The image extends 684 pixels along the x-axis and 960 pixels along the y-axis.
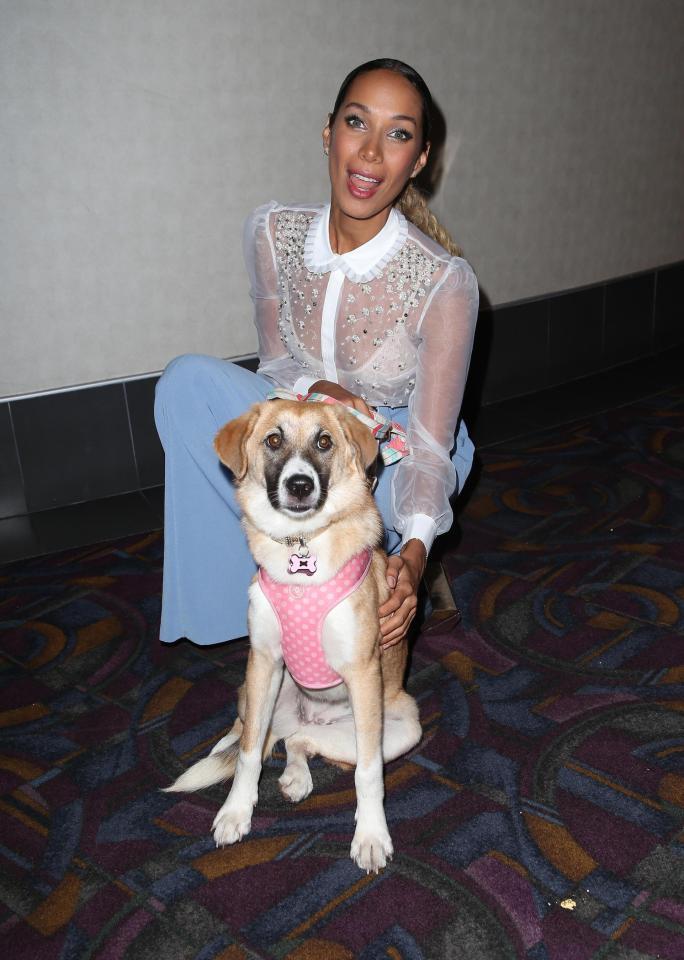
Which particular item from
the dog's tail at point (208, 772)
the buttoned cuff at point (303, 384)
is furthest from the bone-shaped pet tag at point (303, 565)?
the buttoned cuff at point (303, 384)

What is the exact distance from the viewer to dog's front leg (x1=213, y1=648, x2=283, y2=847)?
213 centimetres

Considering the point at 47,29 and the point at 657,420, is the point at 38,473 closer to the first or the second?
the point at 47,29

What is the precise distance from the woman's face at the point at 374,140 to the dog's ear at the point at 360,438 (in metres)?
0.74

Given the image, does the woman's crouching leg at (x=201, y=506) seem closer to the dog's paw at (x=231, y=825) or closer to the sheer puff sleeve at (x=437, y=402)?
the sheer puff sleeve at (x=437, y=402)

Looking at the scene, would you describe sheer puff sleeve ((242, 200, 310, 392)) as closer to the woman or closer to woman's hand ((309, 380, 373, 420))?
the woman

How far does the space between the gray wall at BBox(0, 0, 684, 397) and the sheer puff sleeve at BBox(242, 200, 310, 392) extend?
1338 millimetres

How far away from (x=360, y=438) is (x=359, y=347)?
23.9 inches

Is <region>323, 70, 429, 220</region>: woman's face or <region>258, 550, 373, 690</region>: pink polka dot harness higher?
<region>323, 70, 429, 220</region>: woman's face

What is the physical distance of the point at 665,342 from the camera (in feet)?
21.6

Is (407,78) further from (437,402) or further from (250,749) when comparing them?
(250,749)

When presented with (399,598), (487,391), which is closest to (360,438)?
(399,598)

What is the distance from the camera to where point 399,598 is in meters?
2.23

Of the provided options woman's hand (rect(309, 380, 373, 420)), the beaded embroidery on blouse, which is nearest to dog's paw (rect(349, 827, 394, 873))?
woman's hand (rect(309, 380, 373, 420))

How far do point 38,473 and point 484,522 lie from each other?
2.04m
